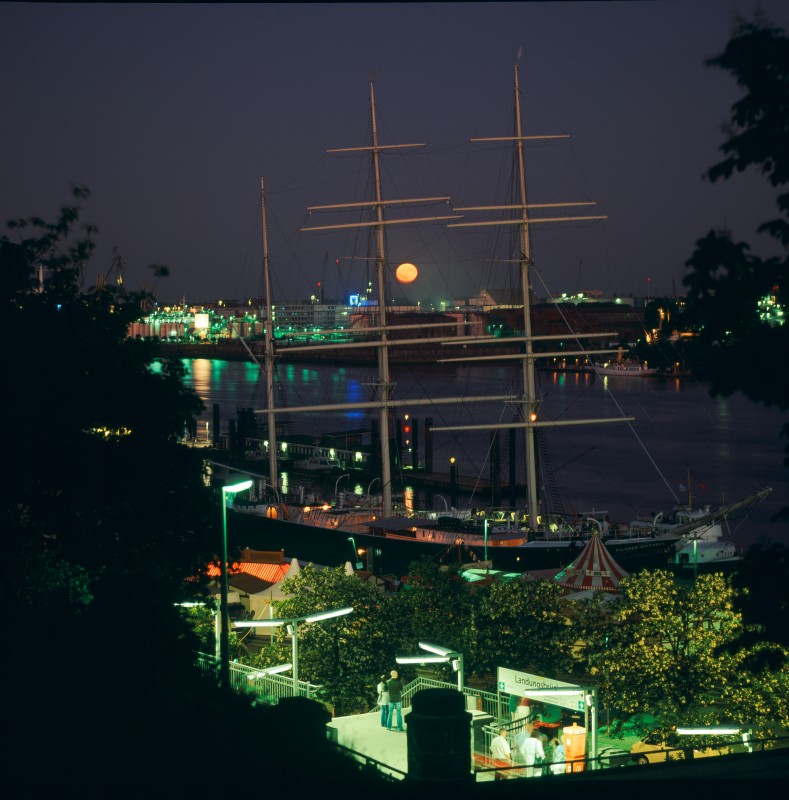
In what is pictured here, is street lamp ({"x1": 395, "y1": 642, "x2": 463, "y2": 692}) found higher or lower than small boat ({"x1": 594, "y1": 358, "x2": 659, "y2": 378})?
lower

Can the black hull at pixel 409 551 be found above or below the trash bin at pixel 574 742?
below

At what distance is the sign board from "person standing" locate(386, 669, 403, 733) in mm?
973

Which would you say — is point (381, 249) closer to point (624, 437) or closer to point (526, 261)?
point (526, 261)

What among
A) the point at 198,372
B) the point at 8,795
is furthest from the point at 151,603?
the point at 198,372

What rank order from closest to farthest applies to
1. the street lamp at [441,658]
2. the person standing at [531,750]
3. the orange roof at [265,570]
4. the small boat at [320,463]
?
the person standing at [531,750]
the street lamp at [441,658]
the orange roof at [265,570]
the small boat at [320,463]

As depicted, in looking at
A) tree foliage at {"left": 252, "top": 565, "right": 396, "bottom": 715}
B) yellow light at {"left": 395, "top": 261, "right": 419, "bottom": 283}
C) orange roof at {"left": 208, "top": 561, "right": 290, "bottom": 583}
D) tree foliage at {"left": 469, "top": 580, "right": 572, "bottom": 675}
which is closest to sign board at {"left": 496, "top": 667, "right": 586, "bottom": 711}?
tree foliage at {"left": 469, "top": 580, "right": 572, "bottom": 675}

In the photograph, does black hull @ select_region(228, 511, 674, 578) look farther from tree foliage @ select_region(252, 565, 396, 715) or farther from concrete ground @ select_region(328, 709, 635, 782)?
concrete ground @ select_region(328, 709, 635, 782)

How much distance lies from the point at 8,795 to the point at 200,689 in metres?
2.42

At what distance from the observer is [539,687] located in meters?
10.5

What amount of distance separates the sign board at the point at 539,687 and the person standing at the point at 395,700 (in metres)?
0.97

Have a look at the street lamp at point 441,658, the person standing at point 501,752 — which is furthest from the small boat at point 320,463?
the person standing at point 501,752

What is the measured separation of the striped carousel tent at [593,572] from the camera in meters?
18.2

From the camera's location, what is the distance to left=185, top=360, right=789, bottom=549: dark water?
143 feet

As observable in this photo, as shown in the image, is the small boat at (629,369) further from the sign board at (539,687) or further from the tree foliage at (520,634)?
the sign board at (539,687)
